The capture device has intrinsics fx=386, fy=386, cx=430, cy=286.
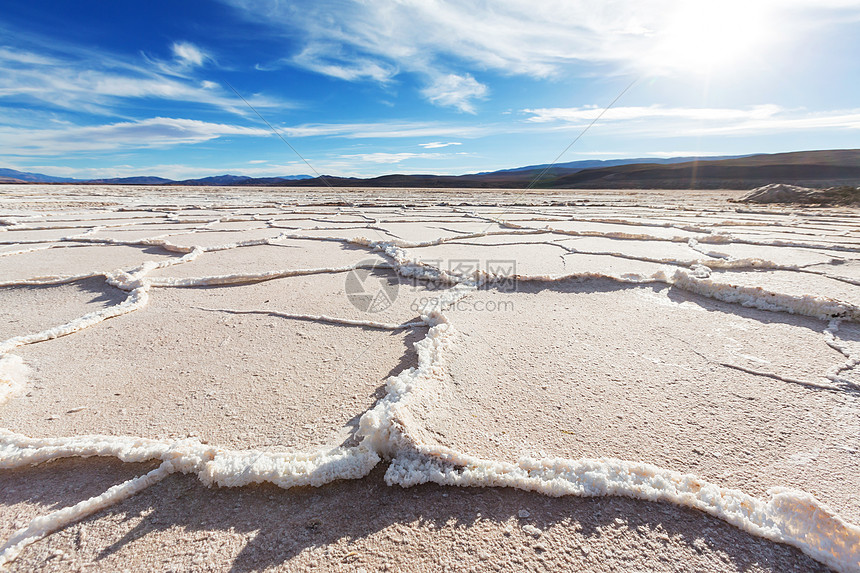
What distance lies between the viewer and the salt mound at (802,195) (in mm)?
10070

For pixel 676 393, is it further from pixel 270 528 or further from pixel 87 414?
pixel 87 414

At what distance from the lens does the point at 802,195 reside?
1088cm

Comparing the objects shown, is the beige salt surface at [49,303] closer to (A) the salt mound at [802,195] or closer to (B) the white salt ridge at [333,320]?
(B) the white salt ridge at [333,320]

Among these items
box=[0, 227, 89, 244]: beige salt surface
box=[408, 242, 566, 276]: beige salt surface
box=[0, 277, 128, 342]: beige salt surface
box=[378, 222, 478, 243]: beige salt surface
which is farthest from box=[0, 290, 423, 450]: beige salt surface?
box=[0, 227, 89, 244]: beige salt surface

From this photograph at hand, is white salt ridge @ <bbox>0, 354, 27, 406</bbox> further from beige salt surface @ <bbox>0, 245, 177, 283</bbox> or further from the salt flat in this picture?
beige salt surface @ <bbox>0, 245, 177, 283</bbox>

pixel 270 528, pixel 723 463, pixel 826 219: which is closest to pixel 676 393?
pixel 723 463

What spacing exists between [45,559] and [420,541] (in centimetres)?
89

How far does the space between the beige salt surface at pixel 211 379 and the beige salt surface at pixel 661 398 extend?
0.40m

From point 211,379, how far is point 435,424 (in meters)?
1.02

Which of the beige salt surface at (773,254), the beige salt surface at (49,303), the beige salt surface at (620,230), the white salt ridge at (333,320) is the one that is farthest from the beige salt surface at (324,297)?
the beige salt surface at (620,230)

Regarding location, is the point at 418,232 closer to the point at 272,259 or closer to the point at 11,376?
the point at 272,259

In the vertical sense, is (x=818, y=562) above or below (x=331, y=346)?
below

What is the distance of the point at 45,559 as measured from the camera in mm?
917

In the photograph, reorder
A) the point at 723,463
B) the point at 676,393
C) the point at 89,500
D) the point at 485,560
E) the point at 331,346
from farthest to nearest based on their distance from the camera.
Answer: the point at 331,346
the point at 676,393
the point at 723,463
the point at 89,500
the point at 485,560
